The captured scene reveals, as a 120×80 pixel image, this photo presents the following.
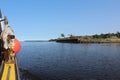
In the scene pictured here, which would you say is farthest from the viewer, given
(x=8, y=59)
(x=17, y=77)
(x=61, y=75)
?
(x=61, y=75)

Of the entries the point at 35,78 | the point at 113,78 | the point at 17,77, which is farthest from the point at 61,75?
the point at 17,77

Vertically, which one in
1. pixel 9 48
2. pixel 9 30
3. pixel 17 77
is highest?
pixel 9 30

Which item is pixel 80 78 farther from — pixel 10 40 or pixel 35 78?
pixel 10 40

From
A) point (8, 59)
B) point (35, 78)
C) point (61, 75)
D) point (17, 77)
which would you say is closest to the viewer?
point (17, 77)

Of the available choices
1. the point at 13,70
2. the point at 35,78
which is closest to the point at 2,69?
the point at 13,70

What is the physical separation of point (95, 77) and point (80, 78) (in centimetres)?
181

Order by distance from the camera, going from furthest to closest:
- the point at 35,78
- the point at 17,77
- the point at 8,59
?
1. the point at 35,78
2. the point at 8,59
3. the point at 17,77

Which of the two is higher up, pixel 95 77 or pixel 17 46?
pixel 17 46

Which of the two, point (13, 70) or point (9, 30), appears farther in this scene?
point (9, 30)

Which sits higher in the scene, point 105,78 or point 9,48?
point 9,48

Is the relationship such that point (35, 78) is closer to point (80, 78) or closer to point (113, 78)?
point (80, 78)

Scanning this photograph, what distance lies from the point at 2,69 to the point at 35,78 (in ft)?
40.6

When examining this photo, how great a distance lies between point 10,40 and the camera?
17.1 m

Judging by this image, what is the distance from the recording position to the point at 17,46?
17422 mm
